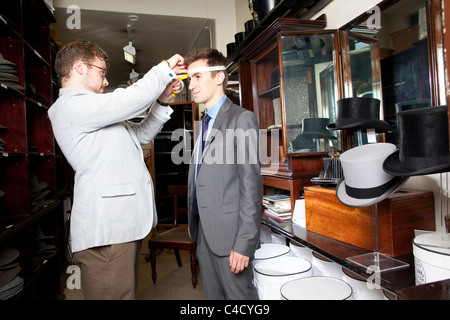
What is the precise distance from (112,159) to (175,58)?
56 centimetres

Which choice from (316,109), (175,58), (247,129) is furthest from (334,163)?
(175,58)

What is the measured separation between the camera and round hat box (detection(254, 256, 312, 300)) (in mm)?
1604

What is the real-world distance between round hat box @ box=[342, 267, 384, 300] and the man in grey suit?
0.50 m

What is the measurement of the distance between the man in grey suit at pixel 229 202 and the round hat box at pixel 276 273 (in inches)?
8.8

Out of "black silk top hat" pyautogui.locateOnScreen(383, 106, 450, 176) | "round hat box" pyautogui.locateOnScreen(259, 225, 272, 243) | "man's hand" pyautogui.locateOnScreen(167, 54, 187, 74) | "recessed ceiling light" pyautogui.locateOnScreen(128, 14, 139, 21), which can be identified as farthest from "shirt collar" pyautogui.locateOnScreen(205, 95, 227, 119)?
"recessed ceiling light" pyautogui.locateOnScreen(128, 14, 139, 21)

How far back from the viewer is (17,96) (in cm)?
217

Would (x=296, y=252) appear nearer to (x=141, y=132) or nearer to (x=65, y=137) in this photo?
(x=141, y=132)

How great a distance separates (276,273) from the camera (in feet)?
5.50

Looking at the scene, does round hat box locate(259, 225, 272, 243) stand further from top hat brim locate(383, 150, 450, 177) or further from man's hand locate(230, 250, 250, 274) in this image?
top hat brim locate(383, 150, 450, 177)

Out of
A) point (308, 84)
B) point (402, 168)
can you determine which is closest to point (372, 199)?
point (402, 168)

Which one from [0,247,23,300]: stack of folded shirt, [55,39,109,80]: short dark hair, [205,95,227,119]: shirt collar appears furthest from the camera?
[0,247,23,300]: stack of folded shirt

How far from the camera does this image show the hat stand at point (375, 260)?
1.19 m
